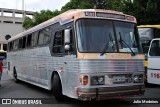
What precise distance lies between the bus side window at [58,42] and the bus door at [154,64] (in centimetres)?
456

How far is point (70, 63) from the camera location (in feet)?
28.9

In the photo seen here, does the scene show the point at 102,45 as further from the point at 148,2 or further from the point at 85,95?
the point at 148,2

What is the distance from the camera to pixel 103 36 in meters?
8.54

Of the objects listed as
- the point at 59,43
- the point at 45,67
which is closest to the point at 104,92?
the point at 59,43

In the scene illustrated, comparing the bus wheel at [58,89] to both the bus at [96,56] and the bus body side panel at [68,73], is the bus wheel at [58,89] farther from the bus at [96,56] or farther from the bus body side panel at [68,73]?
the bus body side panel at [68,73]

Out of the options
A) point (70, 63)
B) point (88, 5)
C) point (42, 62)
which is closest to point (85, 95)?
point (70, 63)

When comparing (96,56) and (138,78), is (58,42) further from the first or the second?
(138,78)

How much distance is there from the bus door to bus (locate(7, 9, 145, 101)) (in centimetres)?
346

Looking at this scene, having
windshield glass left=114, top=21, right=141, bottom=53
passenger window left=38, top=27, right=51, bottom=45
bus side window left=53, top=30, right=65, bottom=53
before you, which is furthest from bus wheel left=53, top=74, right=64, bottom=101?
windshield glass left=114, top=21, right=141, bottom=53

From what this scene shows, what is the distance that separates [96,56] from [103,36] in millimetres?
710

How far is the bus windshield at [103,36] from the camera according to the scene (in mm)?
8320

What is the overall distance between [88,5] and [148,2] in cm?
1583

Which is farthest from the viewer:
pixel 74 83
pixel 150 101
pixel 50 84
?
pixel 50 84

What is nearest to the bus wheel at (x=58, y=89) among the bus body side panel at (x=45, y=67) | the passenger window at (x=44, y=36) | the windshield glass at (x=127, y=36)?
the bus body side panel at (x=45, y=67)
